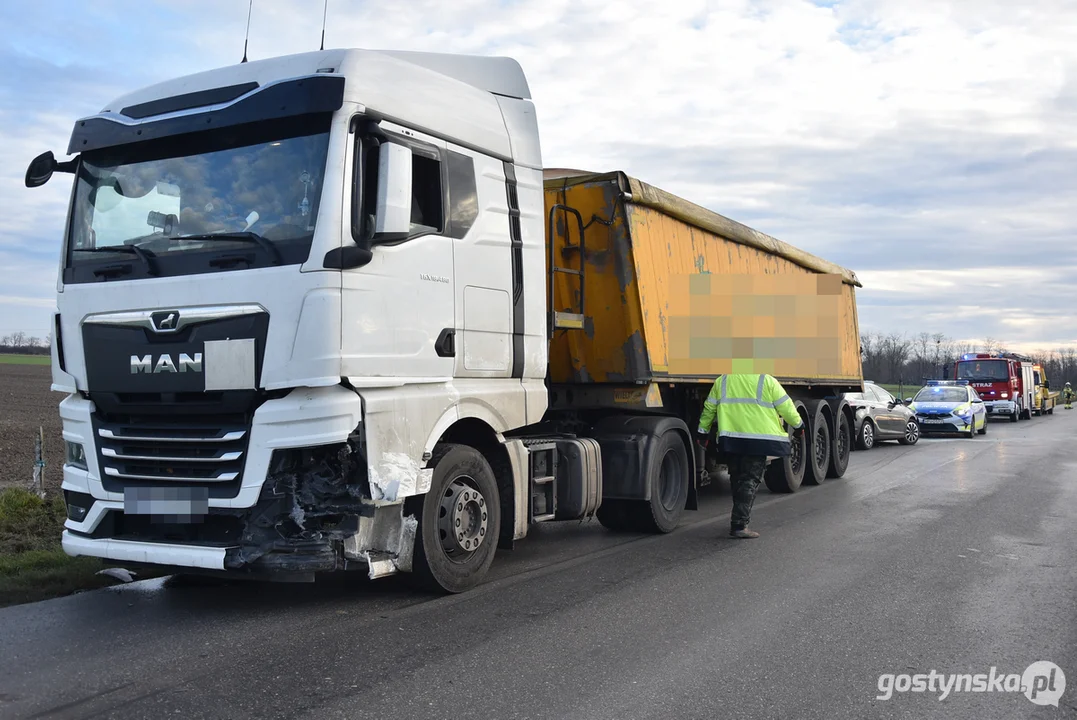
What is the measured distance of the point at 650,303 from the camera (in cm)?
848

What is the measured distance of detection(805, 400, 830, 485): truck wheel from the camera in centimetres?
1261

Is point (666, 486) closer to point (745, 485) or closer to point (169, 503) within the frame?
point (745, 485)

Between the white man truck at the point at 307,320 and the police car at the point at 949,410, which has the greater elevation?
the white man truck at the point at 307,320

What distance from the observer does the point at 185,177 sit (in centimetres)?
546

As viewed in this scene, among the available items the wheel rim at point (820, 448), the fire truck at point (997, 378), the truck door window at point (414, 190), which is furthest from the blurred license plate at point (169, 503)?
the fire truck at point (997, 378)

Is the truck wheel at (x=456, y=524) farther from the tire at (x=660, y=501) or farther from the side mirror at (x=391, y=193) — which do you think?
the tire at (x=660, y=501)

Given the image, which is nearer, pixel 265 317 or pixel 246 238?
pixel 265 317

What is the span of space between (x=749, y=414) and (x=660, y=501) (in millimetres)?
1175

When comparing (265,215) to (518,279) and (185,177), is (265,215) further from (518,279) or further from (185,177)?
(518,279)

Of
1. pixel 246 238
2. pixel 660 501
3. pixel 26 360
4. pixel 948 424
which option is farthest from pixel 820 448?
pixel 26 360

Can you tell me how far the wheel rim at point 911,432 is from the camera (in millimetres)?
21594

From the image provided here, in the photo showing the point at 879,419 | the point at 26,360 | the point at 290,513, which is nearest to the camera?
the point at 290,513

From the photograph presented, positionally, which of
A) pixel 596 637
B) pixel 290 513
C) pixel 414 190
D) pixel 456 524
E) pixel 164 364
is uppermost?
pixel 414 190

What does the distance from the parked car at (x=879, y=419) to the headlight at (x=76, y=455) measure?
16.7 metres
